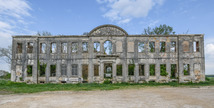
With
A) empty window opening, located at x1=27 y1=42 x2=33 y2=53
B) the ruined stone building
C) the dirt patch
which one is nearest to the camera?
the dirt patch

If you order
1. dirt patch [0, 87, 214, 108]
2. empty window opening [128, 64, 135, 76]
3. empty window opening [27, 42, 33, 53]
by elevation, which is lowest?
dirt patch [0, 87, 214, 108]

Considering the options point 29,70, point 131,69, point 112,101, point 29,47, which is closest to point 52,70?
point 29,70

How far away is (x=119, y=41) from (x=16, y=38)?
12997 mm

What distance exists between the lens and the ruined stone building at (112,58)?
19.5 m

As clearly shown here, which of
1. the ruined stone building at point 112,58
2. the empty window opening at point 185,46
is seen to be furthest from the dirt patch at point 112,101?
the empty window opening at point 185,46

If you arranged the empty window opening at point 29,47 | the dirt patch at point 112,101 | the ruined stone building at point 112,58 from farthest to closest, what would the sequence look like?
the empty window opening at point 29,47 → the ruined stone building at point 112,58 → the dirt patch at point 112,101

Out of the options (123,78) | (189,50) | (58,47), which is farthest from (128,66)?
(58,47)

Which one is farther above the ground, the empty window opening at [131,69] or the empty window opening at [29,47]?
the empty window opening at [29,47]

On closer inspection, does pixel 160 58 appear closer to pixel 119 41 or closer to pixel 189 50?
pixel 189 50

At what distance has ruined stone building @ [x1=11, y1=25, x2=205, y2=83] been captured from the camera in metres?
19.5

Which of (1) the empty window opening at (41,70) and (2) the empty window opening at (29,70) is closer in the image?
(2) the empty window opening at (29,70)

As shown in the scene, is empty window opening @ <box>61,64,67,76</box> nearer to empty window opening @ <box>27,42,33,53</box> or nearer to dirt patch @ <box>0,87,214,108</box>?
empty window opening @ <box>27,42,33,53</box>

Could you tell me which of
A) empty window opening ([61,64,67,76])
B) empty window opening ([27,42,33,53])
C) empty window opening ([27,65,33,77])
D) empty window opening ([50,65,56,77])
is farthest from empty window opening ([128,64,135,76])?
empty window opening ([27,42,33,53])

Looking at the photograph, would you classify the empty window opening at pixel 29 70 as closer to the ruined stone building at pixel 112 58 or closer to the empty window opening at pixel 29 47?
the ruined stone building at pixel 112 58
